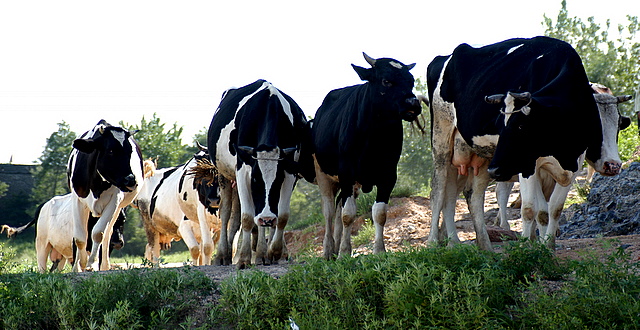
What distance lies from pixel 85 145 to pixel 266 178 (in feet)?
11.5

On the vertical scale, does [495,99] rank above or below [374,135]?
above

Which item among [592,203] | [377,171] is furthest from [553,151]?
[592,203]

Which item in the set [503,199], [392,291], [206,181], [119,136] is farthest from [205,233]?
[392,291]

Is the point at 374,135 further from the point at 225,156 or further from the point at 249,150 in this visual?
the point at 225,156

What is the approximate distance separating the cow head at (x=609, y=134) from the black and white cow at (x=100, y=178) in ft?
21.1

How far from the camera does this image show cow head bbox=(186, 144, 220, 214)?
12.7 metres

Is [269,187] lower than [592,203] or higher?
higher

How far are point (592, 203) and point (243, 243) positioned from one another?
705 centimetres

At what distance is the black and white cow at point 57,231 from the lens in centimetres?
1460

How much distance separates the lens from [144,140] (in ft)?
140

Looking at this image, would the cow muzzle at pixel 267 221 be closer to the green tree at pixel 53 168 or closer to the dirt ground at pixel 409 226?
the dirt ground at pixel 409 226

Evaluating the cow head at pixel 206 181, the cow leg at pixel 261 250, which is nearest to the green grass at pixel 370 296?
the cow leg at pixel 261 250

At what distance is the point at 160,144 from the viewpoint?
43.0 metres

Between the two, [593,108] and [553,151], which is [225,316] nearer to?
[553,151]
